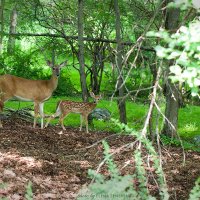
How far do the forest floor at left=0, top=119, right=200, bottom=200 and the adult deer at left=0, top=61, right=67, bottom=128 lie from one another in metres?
0.85

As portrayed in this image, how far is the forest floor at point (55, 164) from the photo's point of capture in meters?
6.59

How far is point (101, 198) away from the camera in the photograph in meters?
3.34

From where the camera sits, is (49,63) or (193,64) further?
(49,63)

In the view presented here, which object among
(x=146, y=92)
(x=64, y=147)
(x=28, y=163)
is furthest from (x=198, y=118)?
(x=28, y=163)

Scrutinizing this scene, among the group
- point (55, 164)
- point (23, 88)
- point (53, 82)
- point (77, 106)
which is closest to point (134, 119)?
point (53, 82)

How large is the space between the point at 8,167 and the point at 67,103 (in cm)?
420

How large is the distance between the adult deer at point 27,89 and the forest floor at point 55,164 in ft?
2.79

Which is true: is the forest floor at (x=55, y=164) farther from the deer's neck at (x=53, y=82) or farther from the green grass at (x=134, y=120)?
the green grass at (x=134, y=120)

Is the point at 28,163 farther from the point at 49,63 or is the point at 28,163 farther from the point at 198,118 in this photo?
the point at 198,118

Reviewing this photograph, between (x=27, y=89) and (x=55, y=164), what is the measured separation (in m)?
4.22

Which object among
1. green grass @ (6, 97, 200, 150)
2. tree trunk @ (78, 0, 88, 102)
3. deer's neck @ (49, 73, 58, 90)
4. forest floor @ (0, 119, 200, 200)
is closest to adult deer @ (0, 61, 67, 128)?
deer's neck @ (49, 73, 58, 90)

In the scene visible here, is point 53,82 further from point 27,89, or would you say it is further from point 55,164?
point 55,164

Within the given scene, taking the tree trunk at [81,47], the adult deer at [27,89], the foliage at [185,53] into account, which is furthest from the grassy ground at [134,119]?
the foliage at [185,53]

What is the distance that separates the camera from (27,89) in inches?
459
